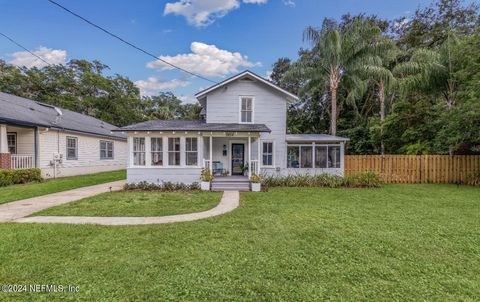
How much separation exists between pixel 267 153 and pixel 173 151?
17.2 feet

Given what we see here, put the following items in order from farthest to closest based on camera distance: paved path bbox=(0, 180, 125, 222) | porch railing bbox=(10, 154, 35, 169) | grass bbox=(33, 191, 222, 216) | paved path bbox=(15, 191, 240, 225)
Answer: porch railing bbox=(10, 154, 35, 169), grass bbox=(33, 191, 222, 216), paved path bbox=(0, 180, 125, 222), paved path bbox=(15, 191, 240, 225)

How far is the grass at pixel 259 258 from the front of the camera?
10.5ft

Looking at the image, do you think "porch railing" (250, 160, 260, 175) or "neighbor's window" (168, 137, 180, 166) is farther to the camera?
"porch railing" (250, 160, 260, 175)

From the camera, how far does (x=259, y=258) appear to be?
4.15 meters

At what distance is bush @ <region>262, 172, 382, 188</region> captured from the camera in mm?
12492

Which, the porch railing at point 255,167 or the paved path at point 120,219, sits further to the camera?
the porch railing at point 255,167

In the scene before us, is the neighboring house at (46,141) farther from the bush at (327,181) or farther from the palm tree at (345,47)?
the palm tree at (345,47)

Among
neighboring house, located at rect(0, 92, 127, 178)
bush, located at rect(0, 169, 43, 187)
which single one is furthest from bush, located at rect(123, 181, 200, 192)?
neighboring house, located at rect(0, 92, 127, 178)

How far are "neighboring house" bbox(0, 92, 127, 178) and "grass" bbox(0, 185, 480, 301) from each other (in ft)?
34.7

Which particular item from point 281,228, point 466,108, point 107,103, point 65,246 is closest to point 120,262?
point 65,246

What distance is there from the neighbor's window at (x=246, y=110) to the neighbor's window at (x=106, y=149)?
547 inches

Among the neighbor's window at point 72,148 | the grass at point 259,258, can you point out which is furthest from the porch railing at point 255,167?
the neighbor's window at point 72,148

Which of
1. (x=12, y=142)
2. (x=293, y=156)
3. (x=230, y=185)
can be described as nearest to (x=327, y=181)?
(x=293, y=156)

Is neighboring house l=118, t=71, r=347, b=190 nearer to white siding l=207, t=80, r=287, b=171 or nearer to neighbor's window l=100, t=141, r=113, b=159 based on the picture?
white siding l=207, t=80, r=287, b=171
